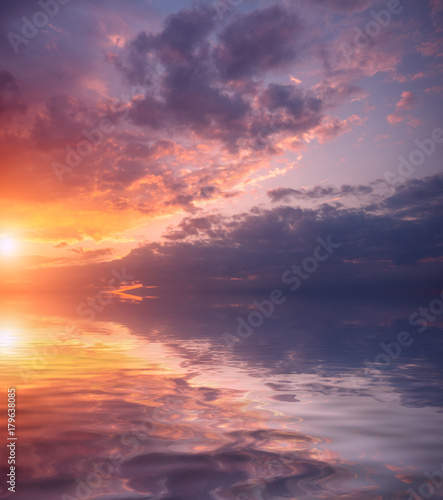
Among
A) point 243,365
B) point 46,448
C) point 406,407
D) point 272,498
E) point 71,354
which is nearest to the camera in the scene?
point 272,498

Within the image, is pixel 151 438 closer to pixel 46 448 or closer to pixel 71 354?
pixel 46 448

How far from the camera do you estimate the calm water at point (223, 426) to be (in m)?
5.39

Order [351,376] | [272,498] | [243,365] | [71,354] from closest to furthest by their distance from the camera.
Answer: [272,498]
[351,376]
[243,365]
[71,354]

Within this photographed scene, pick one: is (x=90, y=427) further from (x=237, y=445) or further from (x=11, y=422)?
(x=237, y=445)

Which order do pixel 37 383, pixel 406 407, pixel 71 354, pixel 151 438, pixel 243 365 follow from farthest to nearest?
pixel 71 354 → pixel 243 365 → pixel 37 383 → pixel 406 407 → pixel 151 438

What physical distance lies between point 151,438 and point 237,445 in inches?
61.2

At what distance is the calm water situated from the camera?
5391 mm

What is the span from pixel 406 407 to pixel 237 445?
4.77 m

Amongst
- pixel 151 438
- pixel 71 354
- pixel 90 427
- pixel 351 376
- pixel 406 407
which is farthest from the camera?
pixel 71 354

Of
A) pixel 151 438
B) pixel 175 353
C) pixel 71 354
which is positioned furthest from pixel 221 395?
pixel 71 354

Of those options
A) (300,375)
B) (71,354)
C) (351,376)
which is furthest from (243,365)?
(71,354)

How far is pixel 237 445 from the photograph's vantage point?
22.1 feet

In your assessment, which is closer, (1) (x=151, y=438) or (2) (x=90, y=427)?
(1) (x=151, y=438)

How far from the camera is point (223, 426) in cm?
773
